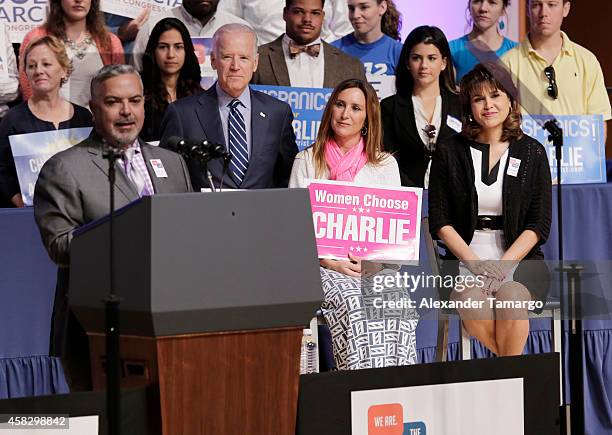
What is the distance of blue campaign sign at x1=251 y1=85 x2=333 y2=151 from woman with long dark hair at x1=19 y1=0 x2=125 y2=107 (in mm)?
850

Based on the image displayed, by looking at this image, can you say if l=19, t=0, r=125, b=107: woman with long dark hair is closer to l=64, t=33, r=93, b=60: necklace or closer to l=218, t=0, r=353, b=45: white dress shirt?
l=64, t=33, r=93, b=60: necklace

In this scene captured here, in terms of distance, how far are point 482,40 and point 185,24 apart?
1643mm

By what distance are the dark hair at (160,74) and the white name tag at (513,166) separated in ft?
4.95

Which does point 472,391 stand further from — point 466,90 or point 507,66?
point 507,66

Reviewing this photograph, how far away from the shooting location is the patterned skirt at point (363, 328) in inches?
167

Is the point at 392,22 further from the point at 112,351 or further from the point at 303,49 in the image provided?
the point at 112,351

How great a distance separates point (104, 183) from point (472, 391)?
126cm

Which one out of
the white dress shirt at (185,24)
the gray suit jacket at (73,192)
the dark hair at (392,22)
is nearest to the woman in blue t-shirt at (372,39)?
the dark hair at (392,22)

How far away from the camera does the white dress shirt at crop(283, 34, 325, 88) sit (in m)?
5.27

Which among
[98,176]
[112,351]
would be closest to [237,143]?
[98,176]

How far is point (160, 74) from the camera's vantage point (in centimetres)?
498

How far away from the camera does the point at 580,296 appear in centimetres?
354

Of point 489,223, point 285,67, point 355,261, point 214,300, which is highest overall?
point 285,67

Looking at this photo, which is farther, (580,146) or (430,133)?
(580,146)
